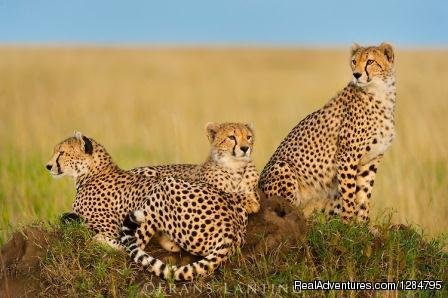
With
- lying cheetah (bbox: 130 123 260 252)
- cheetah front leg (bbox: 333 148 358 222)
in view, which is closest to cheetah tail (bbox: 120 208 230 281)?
lying cheetah (bbox: 130 123 260 252)

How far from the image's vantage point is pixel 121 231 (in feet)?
17.1

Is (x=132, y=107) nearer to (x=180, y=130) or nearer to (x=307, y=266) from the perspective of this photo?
(x=180, y=130)

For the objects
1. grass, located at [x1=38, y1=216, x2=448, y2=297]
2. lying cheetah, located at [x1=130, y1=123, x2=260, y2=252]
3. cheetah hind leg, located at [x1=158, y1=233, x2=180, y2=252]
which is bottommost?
grass, located at [x1=38, y1=216, x2=448, y2=297]

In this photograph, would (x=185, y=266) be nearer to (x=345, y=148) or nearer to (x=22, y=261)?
(x=22, y=261)

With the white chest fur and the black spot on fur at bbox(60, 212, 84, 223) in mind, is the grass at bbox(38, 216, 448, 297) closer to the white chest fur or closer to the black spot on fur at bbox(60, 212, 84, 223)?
the black spot on fur at bbox(60, 212, 84, 223)

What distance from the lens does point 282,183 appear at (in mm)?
6043

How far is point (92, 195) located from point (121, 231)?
0.49 meters

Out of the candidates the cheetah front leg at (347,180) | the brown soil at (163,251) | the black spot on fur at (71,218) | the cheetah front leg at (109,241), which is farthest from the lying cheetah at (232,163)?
the cheetah front leg at (347,180)

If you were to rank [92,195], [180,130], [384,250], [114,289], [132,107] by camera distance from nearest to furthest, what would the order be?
[114,289], [384,250], [92,195], [180,130], [132,107]

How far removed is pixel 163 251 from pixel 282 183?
128 centimetres

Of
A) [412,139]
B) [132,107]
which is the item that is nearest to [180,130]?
[412,139]

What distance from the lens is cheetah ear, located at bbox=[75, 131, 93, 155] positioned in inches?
221

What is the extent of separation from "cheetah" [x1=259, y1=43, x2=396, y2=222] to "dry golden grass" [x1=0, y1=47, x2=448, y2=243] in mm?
497

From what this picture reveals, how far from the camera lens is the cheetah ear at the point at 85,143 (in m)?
5.61
